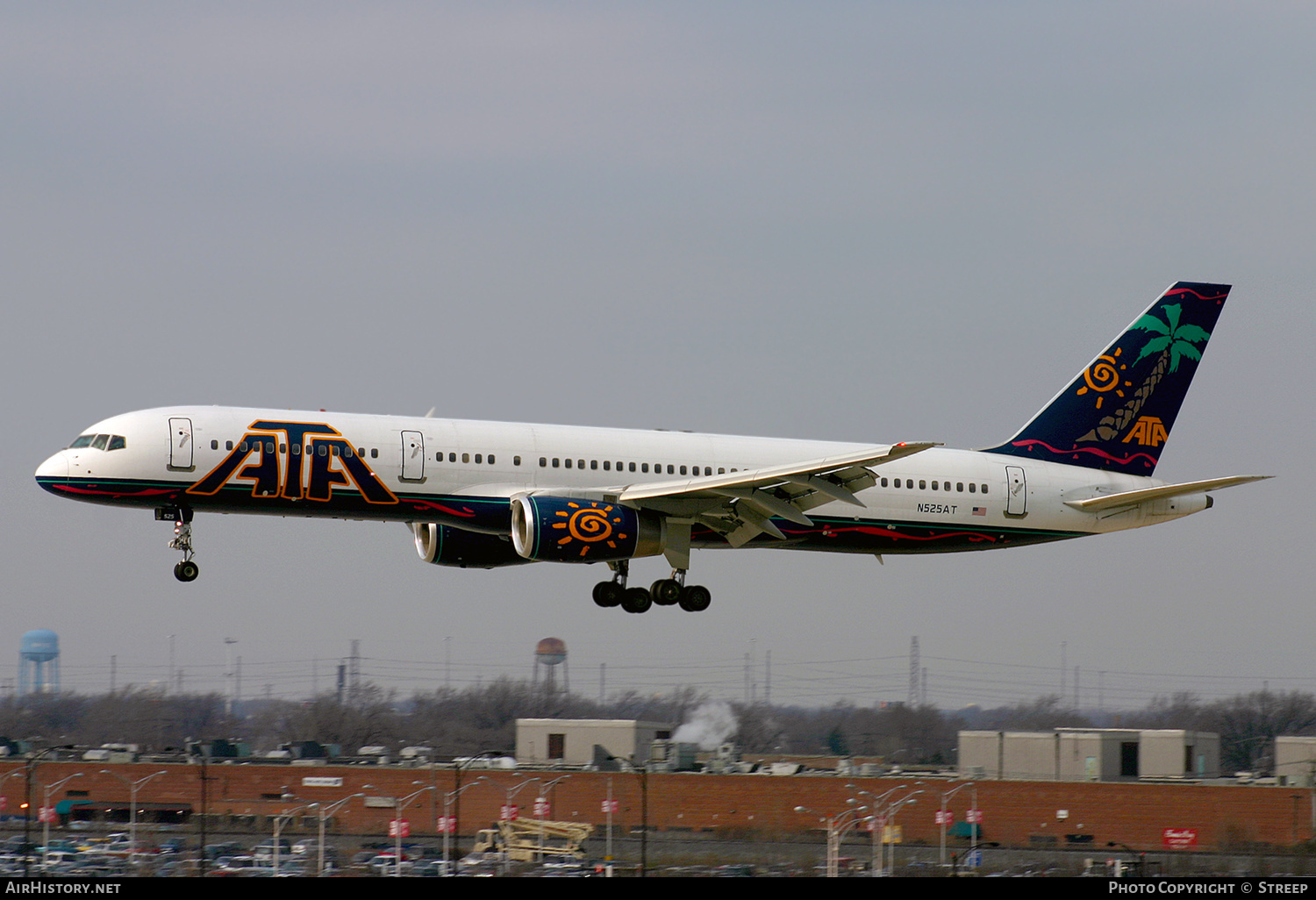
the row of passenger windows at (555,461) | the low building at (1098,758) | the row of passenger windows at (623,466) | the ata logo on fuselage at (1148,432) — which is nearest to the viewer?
the row of passenger windows at (555,461)

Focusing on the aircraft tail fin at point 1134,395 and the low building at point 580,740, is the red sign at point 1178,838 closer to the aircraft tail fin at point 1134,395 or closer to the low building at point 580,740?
the aircraft tail fin at point 1134,395

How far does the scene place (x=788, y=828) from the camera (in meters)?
65.4

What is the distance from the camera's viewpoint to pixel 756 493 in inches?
1785

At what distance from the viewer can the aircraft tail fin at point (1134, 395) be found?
174 feet

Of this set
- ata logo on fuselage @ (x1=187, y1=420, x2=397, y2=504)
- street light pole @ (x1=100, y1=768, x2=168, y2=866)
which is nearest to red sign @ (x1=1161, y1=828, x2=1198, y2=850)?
ata logo on fuselage @ (x1=187, y1=420, x2=397, y2=504)

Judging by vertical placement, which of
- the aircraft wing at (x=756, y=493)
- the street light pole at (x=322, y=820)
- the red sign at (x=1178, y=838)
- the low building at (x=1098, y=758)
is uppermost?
the aircraft wing at (x=756, y=493)

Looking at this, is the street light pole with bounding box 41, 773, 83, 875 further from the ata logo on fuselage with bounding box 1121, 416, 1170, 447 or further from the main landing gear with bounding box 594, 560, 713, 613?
the ata logo on fuselage with bounding box 1121, 416, 1170, 447

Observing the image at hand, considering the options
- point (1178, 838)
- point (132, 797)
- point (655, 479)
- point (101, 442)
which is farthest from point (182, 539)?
point (1178, 838)

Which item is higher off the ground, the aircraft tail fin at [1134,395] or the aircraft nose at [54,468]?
the aircraft tail fin at [1134,395]

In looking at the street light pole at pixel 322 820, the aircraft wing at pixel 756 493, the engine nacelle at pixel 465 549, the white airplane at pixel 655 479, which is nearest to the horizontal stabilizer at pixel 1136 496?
the white airplane at pixel 655 479

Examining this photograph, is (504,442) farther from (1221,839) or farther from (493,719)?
(493,719)

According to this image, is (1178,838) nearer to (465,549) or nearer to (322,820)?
(465,549)

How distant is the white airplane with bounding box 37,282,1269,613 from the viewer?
4284cm

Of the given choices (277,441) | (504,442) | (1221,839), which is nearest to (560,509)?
(504,442)
